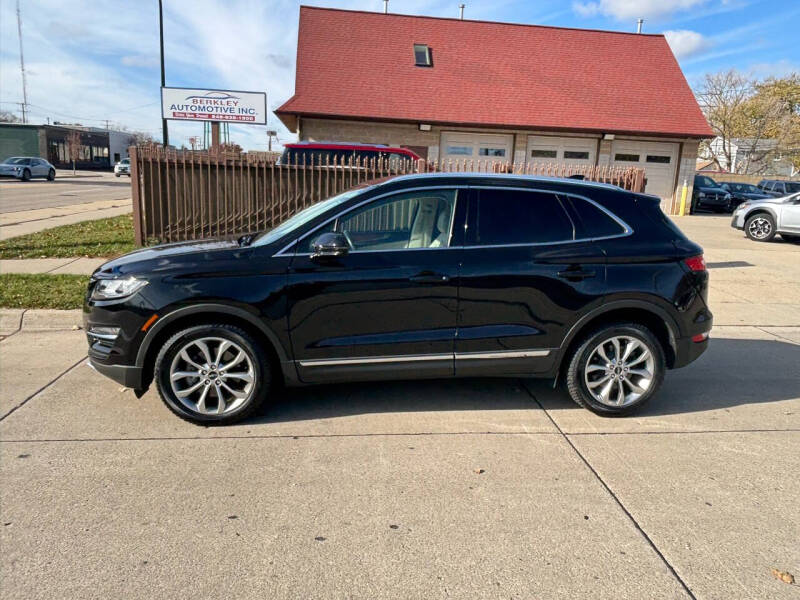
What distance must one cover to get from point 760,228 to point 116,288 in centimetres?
1681

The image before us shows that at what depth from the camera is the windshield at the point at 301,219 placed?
165 inches

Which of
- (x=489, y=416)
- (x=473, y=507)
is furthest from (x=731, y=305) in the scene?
(x=473, y=507)

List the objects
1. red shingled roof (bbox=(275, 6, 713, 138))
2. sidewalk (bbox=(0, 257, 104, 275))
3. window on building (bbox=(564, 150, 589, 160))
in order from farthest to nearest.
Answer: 1. window on building (bbox=(564, 150, 589, 160))
2. red shingled roof (bbox=(275, 6, 713, 138))
3. sidewalk (bbox=(0, 257, 104, 275))

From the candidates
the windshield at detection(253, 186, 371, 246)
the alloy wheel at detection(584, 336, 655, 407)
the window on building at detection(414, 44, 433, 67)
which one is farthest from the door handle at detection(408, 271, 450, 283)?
the window on building at detection(414, 44, 433, 67)

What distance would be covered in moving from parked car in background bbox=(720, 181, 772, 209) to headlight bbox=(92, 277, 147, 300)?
2820cm

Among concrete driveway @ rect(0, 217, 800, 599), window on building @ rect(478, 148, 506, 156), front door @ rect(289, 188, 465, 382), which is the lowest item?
concrete driveway @ rect(0, 217, 800, 599)

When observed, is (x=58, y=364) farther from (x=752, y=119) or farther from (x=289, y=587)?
(x=752, y=119)

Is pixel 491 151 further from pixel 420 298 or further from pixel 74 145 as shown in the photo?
pixel 74 145

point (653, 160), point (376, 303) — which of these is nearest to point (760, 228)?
point (653, 160)

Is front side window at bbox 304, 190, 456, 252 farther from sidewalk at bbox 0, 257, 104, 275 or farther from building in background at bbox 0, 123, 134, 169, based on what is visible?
building in background at bbox 0, 123, 134, 169

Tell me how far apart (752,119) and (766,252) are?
38.4m

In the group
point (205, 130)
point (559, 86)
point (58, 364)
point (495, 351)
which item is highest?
point (559, 86)

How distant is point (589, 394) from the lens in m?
4.41

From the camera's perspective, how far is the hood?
398 cm
